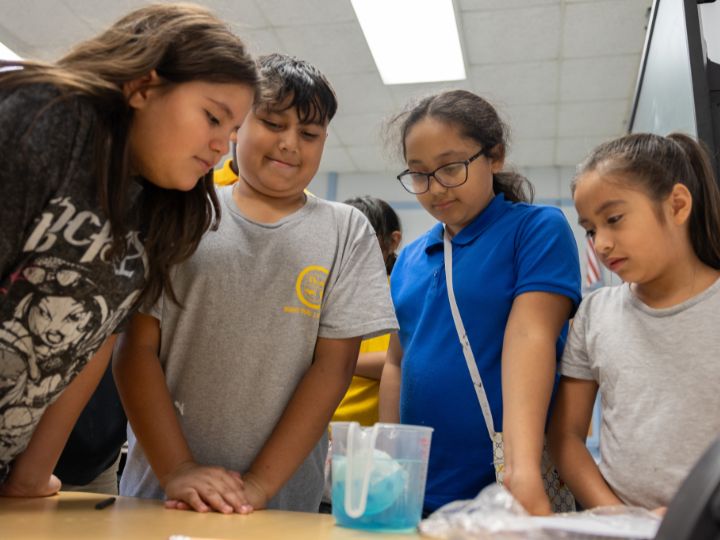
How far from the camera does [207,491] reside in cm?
96

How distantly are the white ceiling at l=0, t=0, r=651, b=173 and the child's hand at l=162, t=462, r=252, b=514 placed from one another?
2.56 meters

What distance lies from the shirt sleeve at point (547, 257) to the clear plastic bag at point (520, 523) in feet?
1.42

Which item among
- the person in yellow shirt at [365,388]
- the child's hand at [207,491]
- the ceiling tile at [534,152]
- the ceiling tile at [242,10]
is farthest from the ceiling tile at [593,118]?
the child's hand at [207,491]

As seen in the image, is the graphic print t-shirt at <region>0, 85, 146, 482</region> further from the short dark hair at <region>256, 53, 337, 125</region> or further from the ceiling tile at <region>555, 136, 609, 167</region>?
the ceiling tile at <region>555, 136, 609, 167</region>

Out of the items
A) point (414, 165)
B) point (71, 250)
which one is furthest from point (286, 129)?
point (71, 250)

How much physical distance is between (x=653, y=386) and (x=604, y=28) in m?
3.54

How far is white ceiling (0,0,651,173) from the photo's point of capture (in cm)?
389

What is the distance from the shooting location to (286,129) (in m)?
1.26

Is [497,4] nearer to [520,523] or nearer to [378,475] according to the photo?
[378,475]

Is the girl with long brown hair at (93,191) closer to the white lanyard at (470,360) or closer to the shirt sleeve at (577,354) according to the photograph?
the white lanyard at (470,360)

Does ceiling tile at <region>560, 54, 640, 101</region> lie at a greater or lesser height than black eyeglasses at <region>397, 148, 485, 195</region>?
greater

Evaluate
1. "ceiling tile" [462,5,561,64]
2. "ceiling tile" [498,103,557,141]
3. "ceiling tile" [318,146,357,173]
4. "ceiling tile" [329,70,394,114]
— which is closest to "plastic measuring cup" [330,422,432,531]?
"ceiling tile" [462,5,561,64]

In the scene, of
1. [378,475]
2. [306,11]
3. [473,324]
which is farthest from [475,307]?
[306,11]

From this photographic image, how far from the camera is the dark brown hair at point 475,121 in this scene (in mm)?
1330
